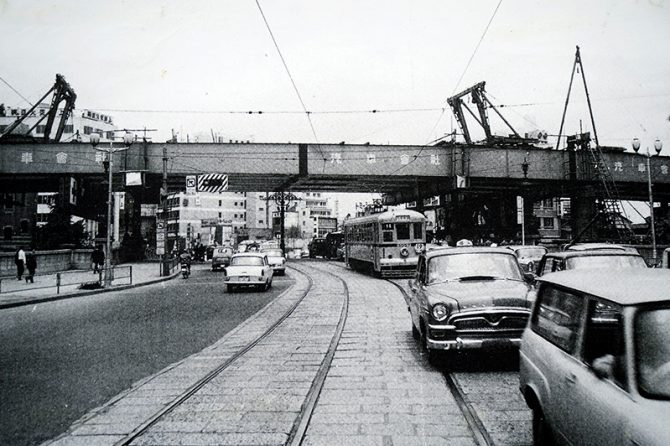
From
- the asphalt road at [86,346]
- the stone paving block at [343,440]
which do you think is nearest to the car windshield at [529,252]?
the asphalt road at [86,346]

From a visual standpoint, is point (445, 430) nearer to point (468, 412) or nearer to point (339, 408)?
point (468, 412)

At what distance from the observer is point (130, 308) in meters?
15.0

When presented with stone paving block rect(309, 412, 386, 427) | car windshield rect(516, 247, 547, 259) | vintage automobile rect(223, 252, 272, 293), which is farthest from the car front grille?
vintage automobile rect(223, 252, 272, 293)

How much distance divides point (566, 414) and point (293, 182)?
36508 mm

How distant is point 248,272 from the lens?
768 inches

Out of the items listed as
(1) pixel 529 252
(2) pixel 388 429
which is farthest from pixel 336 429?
(1) pixel 529 252

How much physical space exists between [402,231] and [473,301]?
57.9 feet

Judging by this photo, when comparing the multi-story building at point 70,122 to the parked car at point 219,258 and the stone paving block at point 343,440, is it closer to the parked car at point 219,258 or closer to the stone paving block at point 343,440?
the parked car at point 219,258

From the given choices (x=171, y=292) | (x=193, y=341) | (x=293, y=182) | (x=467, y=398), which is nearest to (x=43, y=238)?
(x=293, y=182)

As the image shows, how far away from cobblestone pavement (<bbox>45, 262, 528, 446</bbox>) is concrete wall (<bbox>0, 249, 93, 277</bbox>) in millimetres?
21249

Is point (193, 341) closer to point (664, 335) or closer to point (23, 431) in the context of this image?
point (23, 431)

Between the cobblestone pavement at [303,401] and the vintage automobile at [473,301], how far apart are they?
48 centimetres

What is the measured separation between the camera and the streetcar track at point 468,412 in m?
4.41

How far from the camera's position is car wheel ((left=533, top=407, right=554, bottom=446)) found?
153 inches
